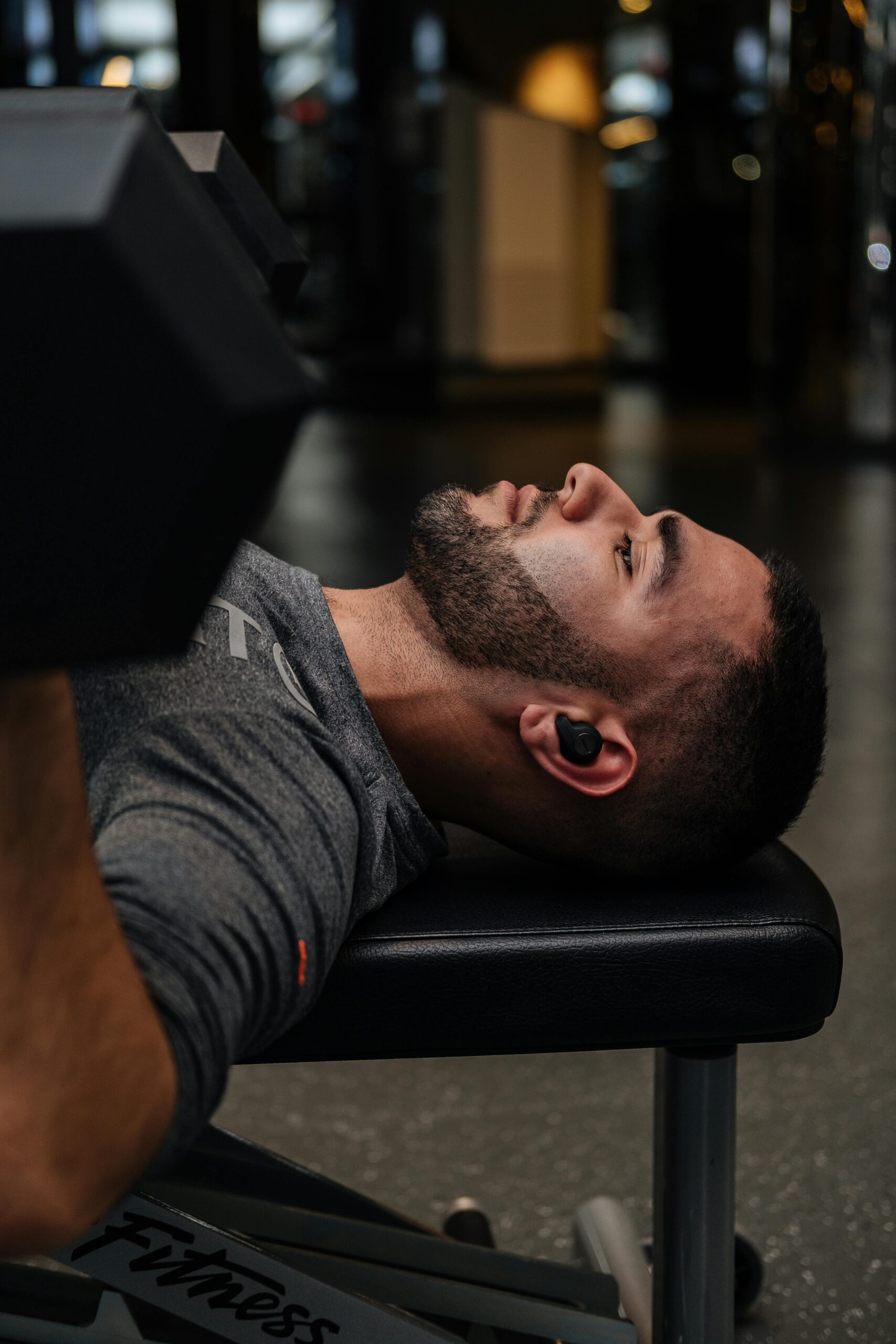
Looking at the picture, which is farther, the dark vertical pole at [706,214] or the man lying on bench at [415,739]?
the dark vertical pole at [706,214]

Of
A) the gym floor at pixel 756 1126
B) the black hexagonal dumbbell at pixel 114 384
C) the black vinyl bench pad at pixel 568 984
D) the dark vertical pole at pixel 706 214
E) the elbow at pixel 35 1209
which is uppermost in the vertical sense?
the black hexagonal dumbbell at pixel 114 384

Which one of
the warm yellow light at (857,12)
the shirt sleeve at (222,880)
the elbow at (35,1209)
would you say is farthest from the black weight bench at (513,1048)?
the warm yellow light at (857,12)

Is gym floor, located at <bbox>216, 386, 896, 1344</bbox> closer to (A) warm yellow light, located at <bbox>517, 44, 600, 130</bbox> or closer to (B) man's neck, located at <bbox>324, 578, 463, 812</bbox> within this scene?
(B) man's neck, located at <bbox>324, 578, 463, 812</bbox>

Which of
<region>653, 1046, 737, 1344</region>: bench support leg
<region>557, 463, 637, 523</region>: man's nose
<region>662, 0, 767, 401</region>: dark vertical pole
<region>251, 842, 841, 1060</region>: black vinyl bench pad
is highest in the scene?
<region>557, 463, 637, 523</region>: man's nose

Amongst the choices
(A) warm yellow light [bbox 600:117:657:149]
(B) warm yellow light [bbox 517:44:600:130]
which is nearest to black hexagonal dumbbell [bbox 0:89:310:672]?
(B) warm yellow light [bbox 517:44:600:130]

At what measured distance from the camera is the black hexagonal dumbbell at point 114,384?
1.39 ft

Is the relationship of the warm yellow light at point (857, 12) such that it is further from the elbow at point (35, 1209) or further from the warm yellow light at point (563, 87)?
the elbow at point (35, 1209)

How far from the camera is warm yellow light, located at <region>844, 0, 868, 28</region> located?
6.21 metres

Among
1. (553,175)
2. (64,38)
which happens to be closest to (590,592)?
(64,38)

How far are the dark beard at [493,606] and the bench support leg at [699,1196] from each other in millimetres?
295

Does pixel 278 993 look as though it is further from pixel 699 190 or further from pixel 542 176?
pixel 699 190

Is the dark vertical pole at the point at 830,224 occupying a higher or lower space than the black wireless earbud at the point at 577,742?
lower

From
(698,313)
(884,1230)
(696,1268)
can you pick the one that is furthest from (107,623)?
(698,313)

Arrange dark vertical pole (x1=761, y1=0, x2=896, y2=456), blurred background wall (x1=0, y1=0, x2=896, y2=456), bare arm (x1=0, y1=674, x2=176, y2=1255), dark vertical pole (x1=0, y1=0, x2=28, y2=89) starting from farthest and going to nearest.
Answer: blurred background wall (x1=0, y1=0, x2=896, y2=456), dark vertical pole (x1=761, y1=0, x2=896, y2=456), dark vertical pole (x1=0, y1=0, x2=28, y2=89), bare arm (x1=0, y1=674, x2=176, y2=1255)
